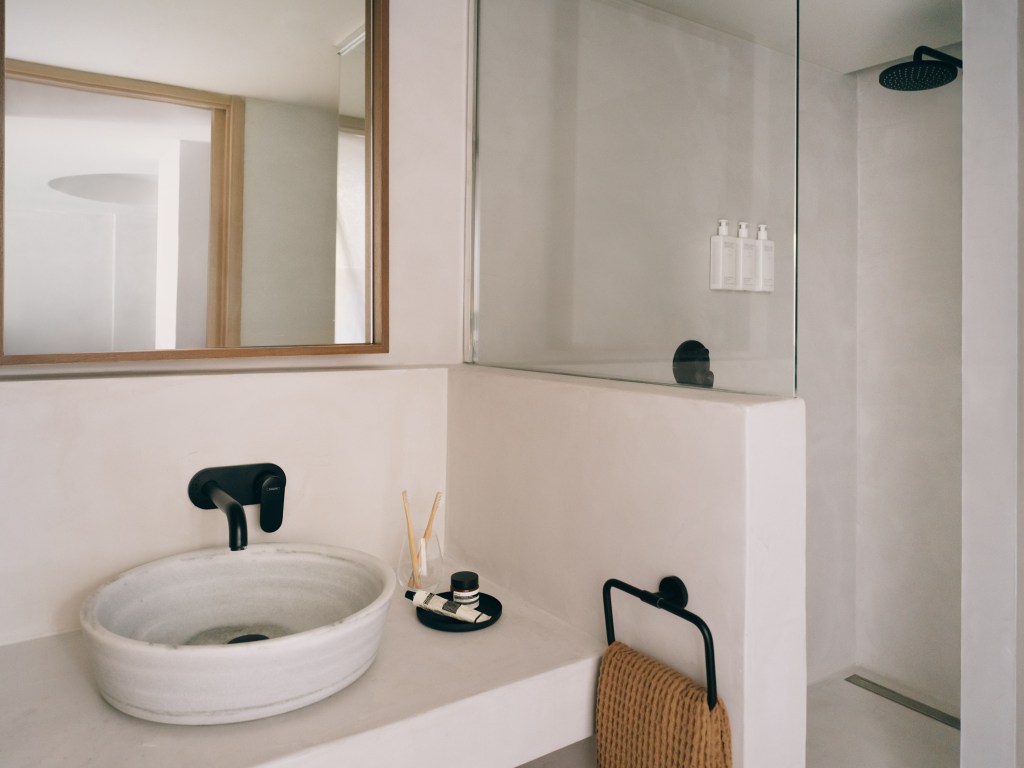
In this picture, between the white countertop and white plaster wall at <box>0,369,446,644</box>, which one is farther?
white plaster wall at <box>0,369,446,644</box>

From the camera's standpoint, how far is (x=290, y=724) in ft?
2.57

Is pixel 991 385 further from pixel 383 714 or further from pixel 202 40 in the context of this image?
pixel 202 40

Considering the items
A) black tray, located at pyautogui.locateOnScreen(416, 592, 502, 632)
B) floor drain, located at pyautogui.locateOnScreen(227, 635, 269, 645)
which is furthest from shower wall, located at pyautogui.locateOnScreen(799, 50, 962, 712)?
floor drain, located at pyautogui.locateOnScreen(227, 635, 269, 645)

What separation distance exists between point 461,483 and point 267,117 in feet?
2.43

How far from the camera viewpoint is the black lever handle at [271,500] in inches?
44.2

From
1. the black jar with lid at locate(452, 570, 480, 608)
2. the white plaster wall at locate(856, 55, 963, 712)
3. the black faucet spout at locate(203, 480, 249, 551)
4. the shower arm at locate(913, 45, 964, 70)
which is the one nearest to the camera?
the black faucet spout at locate(203, 480, 249, 551)

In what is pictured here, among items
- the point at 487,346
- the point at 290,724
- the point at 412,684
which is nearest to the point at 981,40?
the point at 487,346

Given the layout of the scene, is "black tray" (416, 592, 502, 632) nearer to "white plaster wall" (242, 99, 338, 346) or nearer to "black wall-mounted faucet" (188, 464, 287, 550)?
"black wall-mounted faucet" (188, 464, 287, 550)

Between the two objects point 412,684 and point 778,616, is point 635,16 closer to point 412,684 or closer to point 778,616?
point 778,616

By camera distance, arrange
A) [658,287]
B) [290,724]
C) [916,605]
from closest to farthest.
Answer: [290,724]
[658,287]
[916,605]

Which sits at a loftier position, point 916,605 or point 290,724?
point 290,724

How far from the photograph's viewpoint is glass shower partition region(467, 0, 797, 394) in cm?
84

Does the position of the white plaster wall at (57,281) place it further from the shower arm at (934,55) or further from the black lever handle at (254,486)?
the shower arm at (934,55)

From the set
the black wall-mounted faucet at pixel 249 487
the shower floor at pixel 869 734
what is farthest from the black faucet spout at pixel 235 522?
the shower floor at pixel 869 734
